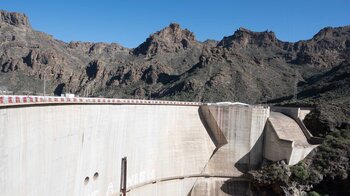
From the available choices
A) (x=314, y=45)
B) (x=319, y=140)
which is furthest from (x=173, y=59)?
(x=319, y=140)

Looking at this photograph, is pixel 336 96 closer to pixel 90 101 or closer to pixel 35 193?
pixel 90 101

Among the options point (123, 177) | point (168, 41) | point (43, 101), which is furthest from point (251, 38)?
point (43, 101)

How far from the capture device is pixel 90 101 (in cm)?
1725

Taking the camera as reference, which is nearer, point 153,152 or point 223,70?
point 153,152

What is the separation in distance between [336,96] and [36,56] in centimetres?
9801

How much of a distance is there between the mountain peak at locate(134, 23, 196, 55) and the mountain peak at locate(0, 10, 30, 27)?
56.5 metres

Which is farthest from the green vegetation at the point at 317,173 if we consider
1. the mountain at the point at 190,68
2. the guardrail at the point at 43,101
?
the mountain at the point at 190,68

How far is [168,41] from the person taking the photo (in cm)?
14012

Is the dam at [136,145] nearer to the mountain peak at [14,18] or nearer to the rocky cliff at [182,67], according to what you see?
the rocky cliff at [182,67]

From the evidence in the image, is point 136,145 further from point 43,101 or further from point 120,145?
point 43,101

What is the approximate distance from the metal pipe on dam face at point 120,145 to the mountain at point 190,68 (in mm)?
21944

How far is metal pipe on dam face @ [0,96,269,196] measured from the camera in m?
11.3

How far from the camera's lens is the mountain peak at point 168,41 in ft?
444

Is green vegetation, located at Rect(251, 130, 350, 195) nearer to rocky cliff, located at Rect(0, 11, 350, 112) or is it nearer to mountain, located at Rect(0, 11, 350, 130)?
mountain, located at Rect(0, 11, 350, 130)
